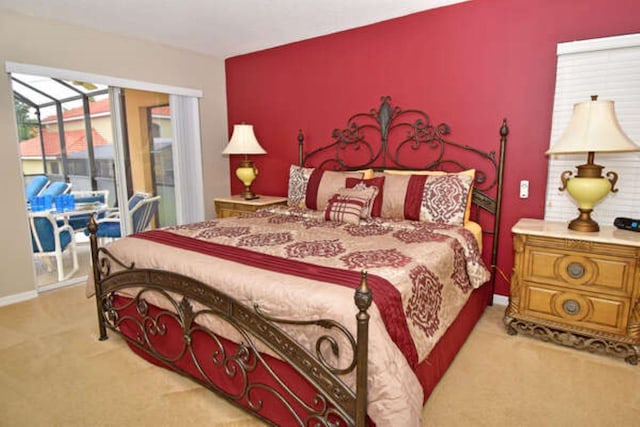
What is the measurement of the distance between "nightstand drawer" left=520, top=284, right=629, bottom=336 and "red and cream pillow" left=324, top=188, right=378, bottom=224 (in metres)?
1.24

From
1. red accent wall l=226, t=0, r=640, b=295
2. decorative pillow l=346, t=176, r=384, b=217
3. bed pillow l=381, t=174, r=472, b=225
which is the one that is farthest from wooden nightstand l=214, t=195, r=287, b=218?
bed pillow l=381, t=174, r=472, b=225

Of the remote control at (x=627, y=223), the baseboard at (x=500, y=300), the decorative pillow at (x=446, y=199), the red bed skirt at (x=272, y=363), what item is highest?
the decorative pillow at (x=446, y=199)

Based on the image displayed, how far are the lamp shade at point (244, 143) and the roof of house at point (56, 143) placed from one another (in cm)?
132

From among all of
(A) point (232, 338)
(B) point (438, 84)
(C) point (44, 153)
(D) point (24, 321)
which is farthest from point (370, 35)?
(D) point (24, 321)

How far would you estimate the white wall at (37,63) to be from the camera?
10.0 ft

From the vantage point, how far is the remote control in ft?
7.54

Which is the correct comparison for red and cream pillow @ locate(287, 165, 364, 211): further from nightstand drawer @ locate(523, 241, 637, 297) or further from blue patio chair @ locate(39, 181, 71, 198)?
blue patio chair @ locate(39, 181, 71, 198)

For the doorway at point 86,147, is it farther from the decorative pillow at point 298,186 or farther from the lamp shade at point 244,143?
the decorative pillow at point 298,186

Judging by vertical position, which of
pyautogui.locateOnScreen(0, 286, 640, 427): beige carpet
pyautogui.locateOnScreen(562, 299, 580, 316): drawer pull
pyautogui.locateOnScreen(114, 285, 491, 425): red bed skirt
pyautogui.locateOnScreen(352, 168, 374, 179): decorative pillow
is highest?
pyautogui.locateOnScreen(352, 168, 374, 179): decorative pillow

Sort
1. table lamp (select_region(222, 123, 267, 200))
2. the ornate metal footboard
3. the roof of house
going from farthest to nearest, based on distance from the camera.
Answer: table lamp (select_region(222, 123, 267, 200))
the roof of house
the ornate metal footboard

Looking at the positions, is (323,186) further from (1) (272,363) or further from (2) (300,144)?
(1) (272,363)

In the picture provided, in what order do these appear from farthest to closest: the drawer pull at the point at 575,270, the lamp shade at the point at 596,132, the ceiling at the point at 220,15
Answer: the ceiling at the point at 220,15, the drawer pull at the point at 575,270, the lamp shade at the point at 596,132

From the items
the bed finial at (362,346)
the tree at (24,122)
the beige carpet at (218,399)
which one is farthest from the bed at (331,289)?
the tree at (24,122)

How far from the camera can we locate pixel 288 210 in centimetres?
338
